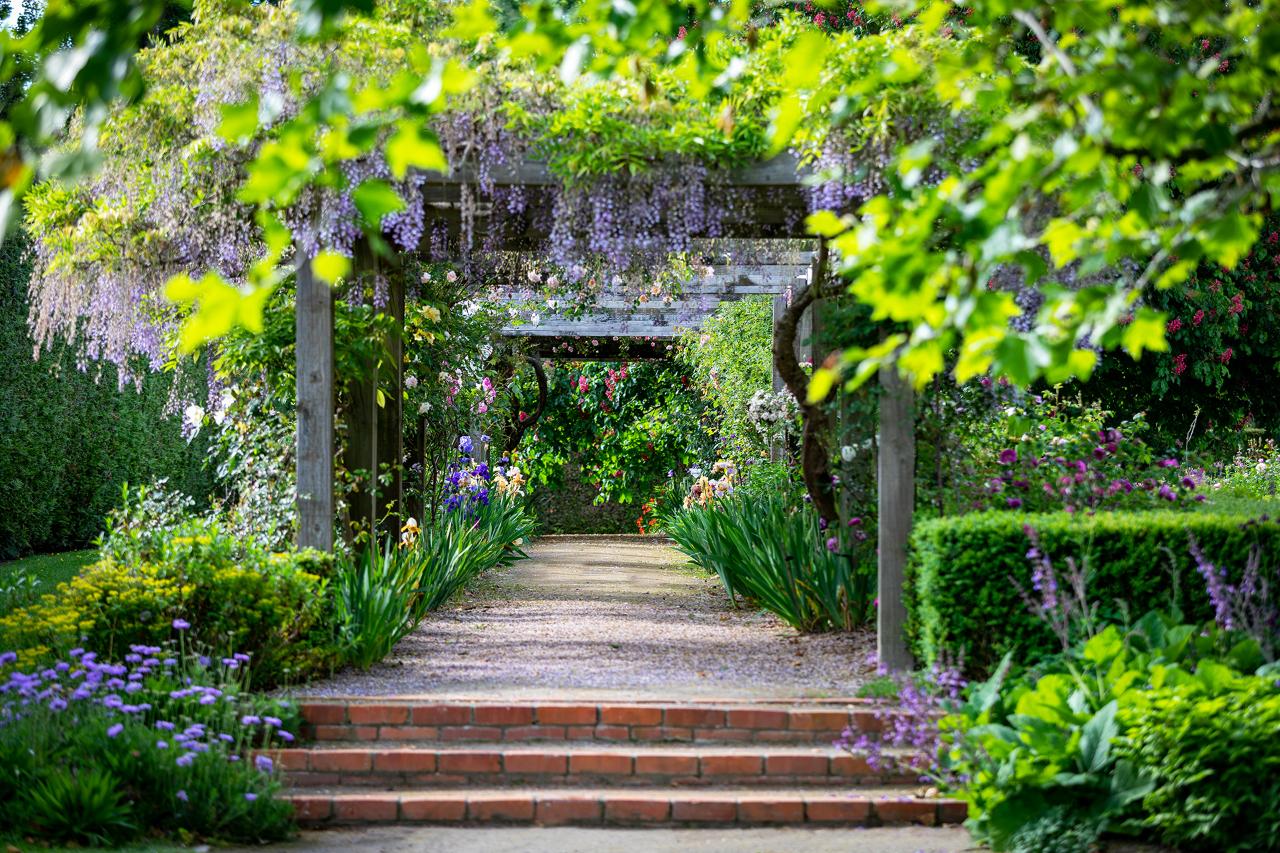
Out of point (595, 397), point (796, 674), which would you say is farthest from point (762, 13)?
point (796, 674)

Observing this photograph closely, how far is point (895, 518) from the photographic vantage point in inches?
227

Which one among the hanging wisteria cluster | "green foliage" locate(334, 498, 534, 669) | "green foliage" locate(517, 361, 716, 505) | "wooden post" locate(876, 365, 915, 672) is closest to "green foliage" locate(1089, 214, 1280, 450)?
"green foliage" locate(517, 361, 716, 505)

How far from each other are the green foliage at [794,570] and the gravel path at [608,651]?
0.14 metres

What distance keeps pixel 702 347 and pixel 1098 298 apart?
10.4 m

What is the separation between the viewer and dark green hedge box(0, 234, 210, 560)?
1034 centimetres

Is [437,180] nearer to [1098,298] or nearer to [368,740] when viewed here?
[368,740]

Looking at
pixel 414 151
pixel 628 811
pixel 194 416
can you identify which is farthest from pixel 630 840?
pixel 194 416

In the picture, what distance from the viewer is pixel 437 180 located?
621cm

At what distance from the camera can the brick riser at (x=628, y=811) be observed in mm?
4387

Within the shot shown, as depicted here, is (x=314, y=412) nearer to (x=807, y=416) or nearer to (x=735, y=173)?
(x=735, y=173)

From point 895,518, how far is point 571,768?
1.93 metres

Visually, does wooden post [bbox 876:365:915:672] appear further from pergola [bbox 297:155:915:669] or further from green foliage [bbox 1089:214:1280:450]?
green foliage [bbox 1089:214:1280:450]

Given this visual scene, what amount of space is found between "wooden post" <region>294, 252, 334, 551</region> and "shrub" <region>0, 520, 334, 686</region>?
0.59 meters

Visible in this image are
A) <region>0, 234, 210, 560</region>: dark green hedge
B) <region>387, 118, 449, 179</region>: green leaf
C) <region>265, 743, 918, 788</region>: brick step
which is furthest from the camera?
<region>0, 234, 210, 560</region>: dark green hedge
